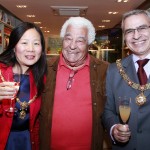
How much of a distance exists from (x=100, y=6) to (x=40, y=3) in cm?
209

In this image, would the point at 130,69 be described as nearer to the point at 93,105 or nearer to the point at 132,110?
the point at 132,110

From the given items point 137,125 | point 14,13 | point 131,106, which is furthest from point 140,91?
point 14,13

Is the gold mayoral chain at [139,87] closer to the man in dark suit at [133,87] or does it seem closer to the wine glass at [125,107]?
the man in dark suit at [133,87]

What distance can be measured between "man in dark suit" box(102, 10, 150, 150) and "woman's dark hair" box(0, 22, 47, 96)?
2.49 ft

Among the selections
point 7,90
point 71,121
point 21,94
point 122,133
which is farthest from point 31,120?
point 122,133

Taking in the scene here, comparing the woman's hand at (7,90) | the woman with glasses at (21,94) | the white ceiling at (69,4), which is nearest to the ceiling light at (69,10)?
the white ceiling at (69,4)

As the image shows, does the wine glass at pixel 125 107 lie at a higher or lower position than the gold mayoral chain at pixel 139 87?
lower

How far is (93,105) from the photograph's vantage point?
2.63 m

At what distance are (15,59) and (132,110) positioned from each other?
4.50 ft

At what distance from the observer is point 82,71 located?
110 inches

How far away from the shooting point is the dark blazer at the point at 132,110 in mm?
2208

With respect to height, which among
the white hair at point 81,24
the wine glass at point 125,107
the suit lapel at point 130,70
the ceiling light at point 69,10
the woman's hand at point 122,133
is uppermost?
the ceiling light at point 69,10

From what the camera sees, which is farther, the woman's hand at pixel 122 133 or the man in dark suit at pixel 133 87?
the man in dark suit at pixel 133 87

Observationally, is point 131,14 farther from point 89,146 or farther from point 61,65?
point 89,146
